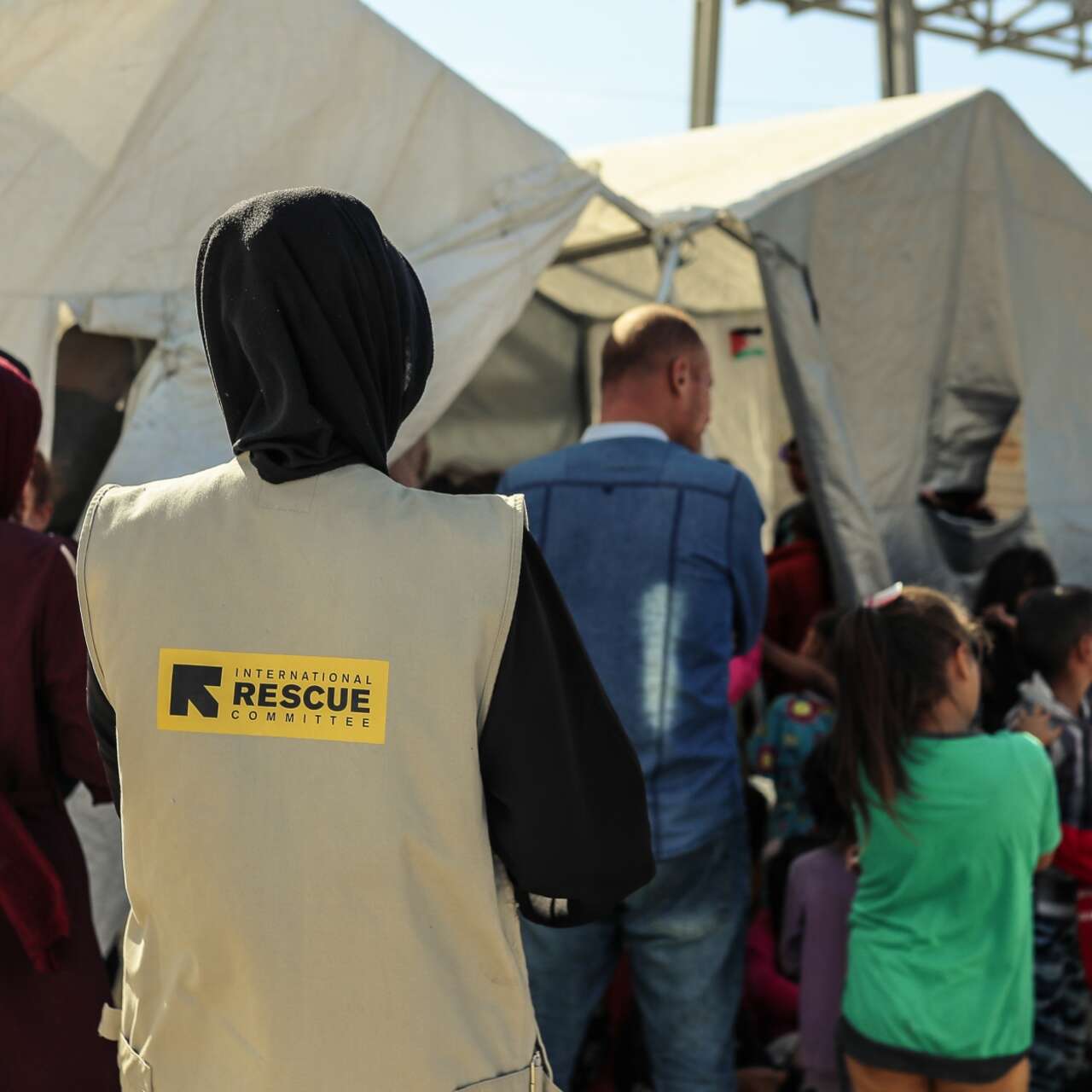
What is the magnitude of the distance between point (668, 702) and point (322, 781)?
1.29 metres

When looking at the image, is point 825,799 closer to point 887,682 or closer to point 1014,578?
point 887,682

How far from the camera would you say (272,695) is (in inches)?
49.4

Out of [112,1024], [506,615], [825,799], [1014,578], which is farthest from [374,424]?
[1014,578]

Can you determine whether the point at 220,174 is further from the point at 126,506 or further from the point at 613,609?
the point at 126,506

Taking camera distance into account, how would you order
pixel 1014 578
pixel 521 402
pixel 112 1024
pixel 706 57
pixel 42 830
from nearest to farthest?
pixel 112 1024 → pixel 42 830 → pixel 1014 578 → pixel 521 402 → pixel 706 57

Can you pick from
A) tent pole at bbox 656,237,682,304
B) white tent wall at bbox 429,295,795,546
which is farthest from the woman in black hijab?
white tent wall at bbox 429,295,795,546

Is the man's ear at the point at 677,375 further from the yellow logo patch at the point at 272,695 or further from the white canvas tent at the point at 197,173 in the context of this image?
the yellow logo patch at the point at 272,695

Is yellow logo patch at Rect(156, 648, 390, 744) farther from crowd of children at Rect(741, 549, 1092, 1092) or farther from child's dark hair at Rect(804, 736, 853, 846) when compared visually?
child's dark hair at Rect(804, 736, 853, 846)

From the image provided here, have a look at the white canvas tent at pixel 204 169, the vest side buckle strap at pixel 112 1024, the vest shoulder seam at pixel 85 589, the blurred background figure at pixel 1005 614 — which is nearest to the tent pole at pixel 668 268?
the white canvas tent at pixel 204 169

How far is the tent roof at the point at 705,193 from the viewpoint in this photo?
12.2 feet

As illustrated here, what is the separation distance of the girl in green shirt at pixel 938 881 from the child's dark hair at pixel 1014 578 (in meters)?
1.75

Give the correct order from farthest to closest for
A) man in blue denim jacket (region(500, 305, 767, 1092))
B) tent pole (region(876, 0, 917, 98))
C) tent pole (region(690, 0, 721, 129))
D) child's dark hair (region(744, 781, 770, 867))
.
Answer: tent pole (region(690, 0, 721, 129))
tent pole (region(876, 0, 917, 98))
child's dark hair (region(744, 781, 770, 867))
man in blue denim jacket (region(500, 305, 767, 1092))

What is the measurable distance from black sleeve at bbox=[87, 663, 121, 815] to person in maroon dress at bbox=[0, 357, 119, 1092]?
43 cm

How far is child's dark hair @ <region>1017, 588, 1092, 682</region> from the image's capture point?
299 cm
